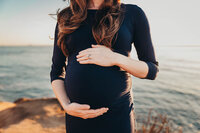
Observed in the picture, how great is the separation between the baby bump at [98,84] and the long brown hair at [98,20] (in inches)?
8.4

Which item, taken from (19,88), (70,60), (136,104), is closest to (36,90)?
(19,88)

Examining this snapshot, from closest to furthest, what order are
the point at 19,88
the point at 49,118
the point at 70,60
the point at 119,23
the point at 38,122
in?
the point at 119,23 → the point at 70,60 → the point at 38,122 → the point at 49,118 → the point at 19,88

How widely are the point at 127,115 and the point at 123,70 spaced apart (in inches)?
13.6

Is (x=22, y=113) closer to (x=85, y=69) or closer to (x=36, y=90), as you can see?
(x=85, y=69)

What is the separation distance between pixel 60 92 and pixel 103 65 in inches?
18.0

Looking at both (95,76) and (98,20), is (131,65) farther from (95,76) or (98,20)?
(98,20)

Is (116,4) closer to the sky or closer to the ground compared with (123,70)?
closer to the sky

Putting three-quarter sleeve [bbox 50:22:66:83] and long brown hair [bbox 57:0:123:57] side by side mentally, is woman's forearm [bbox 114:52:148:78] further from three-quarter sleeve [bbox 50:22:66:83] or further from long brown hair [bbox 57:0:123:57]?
three-quarter sleeve [bbox 50:22:66:83]

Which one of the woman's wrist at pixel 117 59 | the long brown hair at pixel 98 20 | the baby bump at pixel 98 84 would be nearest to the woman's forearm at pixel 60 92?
the baby bump at pixel 98 84

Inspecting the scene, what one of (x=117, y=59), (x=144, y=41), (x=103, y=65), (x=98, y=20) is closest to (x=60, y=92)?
(x=103, y=65)

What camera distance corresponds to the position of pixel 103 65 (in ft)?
3.60

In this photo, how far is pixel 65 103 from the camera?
1.19m

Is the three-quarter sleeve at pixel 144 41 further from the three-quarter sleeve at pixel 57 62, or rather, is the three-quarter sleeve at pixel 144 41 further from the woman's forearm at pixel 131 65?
the three-quarter sleeve at pixel 57 62

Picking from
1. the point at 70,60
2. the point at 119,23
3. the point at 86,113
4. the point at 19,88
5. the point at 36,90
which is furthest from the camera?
the point at 19,88
